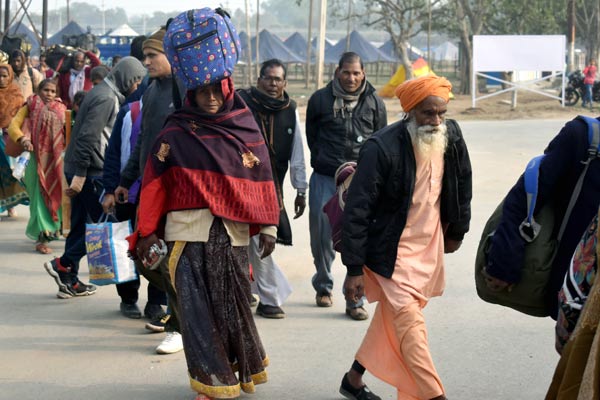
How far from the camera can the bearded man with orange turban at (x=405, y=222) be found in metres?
5.00

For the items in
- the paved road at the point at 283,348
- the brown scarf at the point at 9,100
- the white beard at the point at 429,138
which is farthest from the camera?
the brown scarf at the point at 9,100

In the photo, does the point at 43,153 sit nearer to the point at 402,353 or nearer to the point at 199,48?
the point at 199,48

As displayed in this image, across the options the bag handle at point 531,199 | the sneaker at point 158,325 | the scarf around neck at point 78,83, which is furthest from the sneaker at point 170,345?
the scarf around neck at point 78,83

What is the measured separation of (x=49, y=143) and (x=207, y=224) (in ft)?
16.4

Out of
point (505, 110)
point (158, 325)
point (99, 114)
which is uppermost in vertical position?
point (99, 114)

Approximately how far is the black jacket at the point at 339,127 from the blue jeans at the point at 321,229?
0.10 meters

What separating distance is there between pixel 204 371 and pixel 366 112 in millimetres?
2829

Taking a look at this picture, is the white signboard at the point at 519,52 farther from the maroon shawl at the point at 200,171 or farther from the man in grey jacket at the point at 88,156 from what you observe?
the maroon shawl at the point at 200,171

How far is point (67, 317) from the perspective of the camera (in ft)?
24.4

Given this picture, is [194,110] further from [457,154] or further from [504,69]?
[504,69]

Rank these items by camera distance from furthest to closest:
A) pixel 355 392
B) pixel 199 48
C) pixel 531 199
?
pixel 355 392 < pixel 199 48 < pixel 531 199

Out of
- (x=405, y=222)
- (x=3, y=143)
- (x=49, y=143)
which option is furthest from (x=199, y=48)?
→ (x=3, y=143)

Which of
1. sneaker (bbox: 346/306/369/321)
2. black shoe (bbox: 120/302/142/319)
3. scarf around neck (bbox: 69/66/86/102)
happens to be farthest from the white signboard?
black shoe (bbox: 120/302/142/319)

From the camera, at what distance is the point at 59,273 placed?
7973 mm
